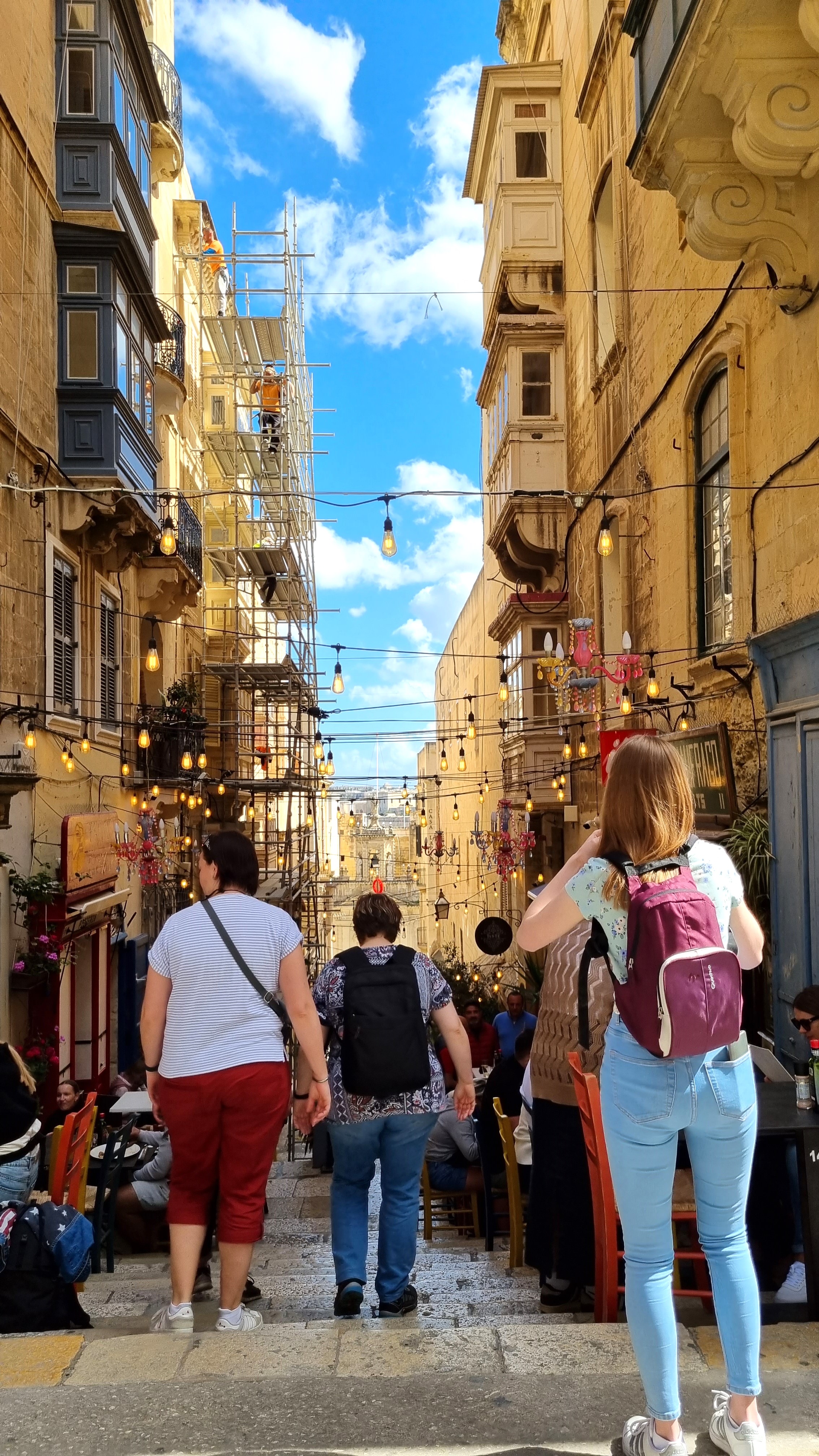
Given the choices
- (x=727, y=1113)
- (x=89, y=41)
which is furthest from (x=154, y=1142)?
(x=89, y=41)

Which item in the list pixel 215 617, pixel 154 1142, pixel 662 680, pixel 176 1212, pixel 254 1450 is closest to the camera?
pixel 254 1450

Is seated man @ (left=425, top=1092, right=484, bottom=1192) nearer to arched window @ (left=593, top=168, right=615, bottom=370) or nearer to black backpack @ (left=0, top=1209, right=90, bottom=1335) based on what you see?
black backpack @ (left=0, top=1209, right=90, bottom=1335)

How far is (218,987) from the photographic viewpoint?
149 inches

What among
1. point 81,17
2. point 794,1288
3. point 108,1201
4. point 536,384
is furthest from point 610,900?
point 536,384

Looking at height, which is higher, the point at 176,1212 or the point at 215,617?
the point at 215,617

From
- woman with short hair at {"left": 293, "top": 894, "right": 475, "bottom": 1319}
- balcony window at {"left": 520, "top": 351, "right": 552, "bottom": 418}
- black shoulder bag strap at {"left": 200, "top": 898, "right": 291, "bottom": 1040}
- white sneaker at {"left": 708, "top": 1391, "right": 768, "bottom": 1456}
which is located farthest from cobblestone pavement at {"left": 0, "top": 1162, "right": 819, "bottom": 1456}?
balcony window at {"left": 520, "top": 351, "right": 552, "bottom": 418}

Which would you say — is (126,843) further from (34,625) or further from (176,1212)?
(176,1212)

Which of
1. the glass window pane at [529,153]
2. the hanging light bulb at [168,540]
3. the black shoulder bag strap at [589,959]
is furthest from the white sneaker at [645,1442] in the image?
the glass window pane at [529,153]

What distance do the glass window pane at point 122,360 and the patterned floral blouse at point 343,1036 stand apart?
37.9 feet

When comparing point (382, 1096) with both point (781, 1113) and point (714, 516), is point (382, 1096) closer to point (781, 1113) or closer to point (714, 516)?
point (781, 1113)

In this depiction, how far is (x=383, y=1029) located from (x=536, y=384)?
16.5 meters

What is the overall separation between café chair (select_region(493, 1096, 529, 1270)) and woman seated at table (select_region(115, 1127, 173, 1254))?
215 cm

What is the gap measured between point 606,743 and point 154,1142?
7106 millimetres

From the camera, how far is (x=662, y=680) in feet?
38.2
